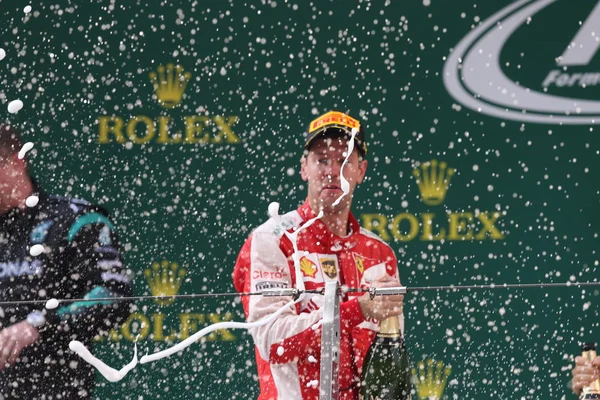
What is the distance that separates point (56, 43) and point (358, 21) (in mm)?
952

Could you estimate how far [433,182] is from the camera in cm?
316

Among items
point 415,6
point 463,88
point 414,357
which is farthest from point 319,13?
point 414,357

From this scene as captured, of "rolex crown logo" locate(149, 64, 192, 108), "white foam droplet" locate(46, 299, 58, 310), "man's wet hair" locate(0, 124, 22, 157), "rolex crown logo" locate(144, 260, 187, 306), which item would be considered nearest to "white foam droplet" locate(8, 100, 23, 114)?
"rolex crown logo" locate(149, 64, 192, 108)

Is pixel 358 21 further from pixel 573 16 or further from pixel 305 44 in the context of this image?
pixel 573 16

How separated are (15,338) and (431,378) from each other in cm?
144

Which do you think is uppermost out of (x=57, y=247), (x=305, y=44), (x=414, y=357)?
(x=305, y=44)

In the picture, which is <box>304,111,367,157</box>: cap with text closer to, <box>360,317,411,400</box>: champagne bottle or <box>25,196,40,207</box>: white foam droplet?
<box>360,317,411,400</box>: champagne bottle

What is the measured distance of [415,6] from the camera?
127 inches

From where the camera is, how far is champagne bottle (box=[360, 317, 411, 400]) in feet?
→ 5.40

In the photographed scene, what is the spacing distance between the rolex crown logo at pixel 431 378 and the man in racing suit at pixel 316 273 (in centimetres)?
109

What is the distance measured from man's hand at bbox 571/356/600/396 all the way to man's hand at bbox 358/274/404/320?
1.20ft

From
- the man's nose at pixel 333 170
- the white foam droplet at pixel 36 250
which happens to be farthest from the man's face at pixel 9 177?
the man's nose at pixel 333 170

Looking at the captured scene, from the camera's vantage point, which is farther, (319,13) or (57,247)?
(319,13)

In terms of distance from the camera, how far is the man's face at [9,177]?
2.22 metres
